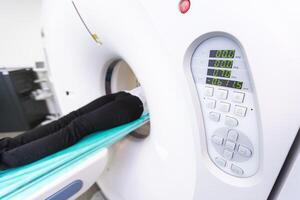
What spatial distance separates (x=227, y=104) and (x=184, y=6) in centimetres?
22

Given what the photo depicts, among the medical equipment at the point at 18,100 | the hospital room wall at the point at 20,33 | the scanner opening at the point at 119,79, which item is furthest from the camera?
the hospital room wall at the point at 20,33

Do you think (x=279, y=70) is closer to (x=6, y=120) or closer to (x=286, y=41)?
(x=286, y=41)

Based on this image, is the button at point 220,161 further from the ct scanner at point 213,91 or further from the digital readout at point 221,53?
the digital readout at point 221,53

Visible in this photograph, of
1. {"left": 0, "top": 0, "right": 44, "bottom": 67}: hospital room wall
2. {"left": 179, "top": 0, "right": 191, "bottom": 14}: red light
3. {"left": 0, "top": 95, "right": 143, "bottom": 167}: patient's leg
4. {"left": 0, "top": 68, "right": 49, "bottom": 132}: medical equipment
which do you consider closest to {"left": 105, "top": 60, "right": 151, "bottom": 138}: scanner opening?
{"left": 0, "top": 95, "right": 143, "bottom": 167}: patient's leg

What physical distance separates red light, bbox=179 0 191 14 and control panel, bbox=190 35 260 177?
72mm

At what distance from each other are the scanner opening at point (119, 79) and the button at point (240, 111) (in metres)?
0.59

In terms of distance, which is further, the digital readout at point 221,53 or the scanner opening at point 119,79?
the scanner opening at point 119,79

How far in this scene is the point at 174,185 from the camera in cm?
55

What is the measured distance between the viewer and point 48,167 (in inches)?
22.5

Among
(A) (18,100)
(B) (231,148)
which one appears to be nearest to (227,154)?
(B) (231,148)

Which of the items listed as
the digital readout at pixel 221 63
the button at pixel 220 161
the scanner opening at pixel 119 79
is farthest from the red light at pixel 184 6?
the scanner opening at pixel 119 79

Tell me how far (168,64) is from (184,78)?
6cm

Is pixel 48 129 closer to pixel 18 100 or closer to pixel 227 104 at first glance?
pixel 227 104

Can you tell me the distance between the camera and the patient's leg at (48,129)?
695mm
